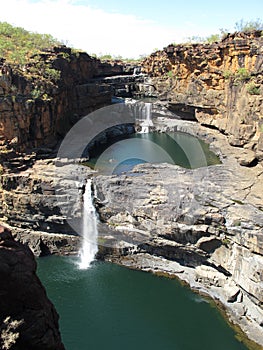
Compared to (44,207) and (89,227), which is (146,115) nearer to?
(89,227)

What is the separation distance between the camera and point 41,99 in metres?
26.9

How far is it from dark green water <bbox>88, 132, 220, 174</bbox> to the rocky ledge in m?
4.47

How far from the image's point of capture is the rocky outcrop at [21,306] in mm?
6621

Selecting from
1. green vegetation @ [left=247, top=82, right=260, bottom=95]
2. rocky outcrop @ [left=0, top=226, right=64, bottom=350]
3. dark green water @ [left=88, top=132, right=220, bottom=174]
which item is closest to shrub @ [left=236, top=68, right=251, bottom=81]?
green vegetation @ [left=247, top=82, right=260, bottom=95]

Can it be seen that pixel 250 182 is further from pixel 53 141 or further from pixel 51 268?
pixel 53 141

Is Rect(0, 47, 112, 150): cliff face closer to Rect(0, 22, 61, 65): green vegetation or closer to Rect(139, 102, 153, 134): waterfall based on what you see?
Rect(0, 22, 61, 65): green vegetation

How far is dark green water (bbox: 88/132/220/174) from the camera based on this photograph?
92.4ft

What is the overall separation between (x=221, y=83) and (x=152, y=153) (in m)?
10.2

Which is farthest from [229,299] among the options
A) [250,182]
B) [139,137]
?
[139,137]

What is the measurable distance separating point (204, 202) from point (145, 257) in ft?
16.8

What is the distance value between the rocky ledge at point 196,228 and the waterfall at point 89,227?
52cm

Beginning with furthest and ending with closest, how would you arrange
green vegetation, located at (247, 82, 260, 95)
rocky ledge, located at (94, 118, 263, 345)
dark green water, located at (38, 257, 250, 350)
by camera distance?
1. green vegetation, located at (247, 82, 260, 95)
2. rocky ledge, located at (94, 118, 263, 345)
3. dark green water, located at (38, 257, 250, 350)

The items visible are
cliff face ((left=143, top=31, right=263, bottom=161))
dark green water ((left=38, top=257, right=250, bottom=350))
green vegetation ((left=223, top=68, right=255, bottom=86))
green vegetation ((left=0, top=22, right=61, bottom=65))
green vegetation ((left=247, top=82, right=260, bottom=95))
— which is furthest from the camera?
green vegetation ((left=0, top=22, right=61, bottom=65))

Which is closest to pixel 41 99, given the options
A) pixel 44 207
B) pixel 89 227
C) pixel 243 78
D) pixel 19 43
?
pixel 19 43
